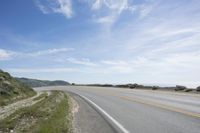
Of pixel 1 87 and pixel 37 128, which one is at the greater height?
pixel 1 87

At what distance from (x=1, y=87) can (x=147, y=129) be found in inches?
1110

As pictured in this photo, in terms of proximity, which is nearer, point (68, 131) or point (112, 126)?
point (68, 131)

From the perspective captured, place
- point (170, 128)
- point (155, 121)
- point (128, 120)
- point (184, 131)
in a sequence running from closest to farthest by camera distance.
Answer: point (184, 131), point (170, 128), point (155, 121), point (128, 120)

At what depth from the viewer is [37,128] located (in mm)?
9617

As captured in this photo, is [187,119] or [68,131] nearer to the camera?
[68,131]

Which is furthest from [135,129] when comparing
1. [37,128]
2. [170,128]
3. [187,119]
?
[37,128]

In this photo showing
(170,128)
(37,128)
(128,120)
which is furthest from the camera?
(128,120)

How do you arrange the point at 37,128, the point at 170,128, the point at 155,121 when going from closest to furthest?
the point at 170,128, the point at 37,128, the point at 155,121

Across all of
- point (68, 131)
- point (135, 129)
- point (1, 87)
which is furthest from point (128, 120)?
point (1, 87)

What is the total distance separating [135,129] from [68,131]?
218 cm

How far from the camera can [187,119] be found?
10641 mm

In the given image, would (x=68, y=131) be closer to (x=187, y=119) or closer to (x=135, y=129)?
(x=135, y=129)

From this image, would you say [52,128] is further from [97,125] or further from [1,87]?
[1,87]

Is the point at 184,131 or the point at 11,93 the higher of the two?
the point at 11,93
